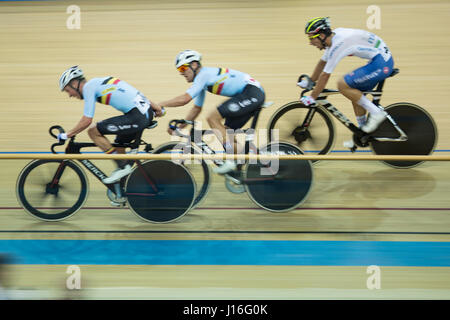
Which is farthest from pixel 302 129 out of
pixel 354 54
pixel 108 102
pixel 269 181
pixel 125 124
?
pixel 108 102

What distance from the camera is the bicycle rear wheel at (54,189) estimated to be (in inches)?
102

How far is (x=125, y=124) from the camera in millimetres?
3166

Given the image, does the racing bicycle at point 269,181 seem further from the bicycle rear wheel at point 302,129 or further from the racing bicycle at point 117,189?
the bicycle rear wheel at point 302,129

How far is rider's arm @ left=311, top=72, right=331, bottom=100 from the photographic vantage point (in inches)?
137

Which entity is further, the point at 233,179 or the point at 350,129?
the point at 350,129

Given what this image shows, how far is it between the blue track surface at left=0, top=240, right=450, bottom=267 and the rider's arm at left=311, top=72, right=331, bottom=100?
1.38 meters

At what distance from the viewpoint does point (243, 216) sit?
252 centimetres

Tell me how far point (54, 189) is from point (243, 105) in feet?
4.29

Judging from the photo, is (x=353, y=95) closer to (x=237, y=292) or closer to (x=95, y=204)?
(x=237, y=292)

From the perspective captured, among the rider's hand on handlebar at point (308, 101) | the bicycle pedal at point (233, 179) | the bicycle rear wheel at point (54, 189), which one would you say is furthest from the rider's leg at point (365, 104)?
the bicycle rear wheel at point (54, 189)

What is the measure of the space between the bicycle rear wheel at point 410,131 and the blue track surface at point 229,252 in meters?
1.36

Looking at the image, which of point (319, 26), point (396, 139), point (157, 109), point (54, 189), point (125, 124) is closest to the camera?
point (54, 189)

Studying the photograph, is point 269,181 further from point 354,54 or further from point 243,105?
point 354,54

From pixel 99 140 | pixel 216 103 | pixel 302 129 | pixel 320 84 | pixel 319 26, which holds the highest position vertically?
pixel 216 103
